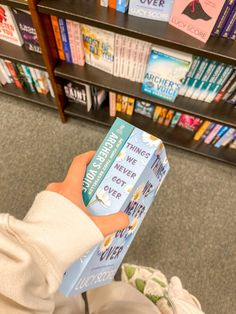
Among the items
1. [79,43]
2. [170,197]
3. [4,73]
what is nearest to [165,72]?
[79,43]

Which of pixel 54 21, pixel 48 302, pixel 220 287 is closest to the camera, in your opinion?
pixel 48 302

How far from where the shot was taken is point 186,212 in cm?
143

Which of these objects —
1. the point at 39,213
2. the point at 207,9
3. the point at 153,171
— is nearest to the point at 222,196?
the point at 153,171

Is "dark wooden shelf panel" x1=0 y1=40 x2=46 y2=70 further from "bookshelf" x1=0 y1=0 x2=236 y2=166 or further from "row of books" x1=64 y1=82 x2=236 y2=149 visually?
"row of books" x1=64 y1=82 x2=236 y2=149

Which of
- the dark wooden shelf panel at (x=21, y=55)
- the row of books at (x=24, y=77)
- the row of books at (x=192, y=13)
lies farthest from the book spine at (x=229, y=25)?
the row of books at (x=24, y=77)

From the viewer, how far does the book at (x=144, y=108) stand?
134cm

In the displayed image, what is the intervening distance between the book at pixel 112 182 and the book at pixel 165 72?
→ 333 mm

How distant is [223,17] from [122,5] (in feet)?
0.98

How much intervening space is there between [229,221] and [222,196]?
135 millimetres

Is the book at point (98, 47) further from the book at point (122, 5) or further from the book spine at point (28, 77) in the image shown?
the book spine at point (28, 77)

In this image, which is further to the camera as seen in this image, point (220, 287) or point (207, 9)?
point (220, 287)

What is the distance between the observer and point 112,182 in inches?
29.6

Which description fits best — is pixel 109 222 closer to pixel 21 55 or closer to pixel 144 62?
pixel 144 62

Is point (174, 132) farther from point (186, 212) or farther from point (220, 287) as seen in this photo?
point (220, 287)
